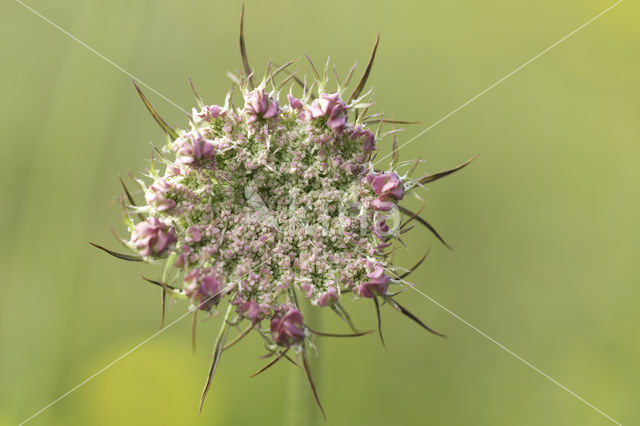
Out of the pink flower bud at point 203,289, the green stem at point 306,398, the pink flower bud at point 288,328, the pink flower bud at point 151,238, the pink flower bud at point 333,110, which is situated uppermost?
the pink flower bud at point 333,110

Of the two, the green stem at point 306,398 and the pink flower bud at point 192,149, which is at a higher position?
the pink flower bud at point 192,149

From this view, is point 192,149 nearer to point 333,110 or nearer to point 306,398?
point 333,110

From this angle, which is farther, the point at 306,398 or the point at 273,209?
the point at 306,398

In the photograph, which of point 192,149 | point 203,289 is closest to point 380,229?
point 203,289

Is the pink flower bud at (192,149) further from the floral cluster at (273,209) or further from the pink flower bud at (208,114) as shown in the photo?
the pink flower bud at (208,114)

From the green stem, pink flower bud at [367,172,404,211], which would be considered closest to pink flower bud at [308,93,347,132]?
pink flower bud at [367,172,404,211]

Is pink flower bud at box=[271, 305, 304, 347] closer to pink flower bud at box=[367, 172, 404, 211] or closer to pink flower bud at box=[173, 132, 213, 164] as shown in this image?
pink flower bud at box=[367, 172, 404, 211]

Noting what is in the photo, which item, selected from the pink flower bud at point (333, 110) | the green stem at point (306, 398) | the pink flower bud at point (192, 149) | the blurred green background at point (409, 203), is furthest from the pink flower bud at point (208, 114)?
the blurred green background at point (409, 203)
